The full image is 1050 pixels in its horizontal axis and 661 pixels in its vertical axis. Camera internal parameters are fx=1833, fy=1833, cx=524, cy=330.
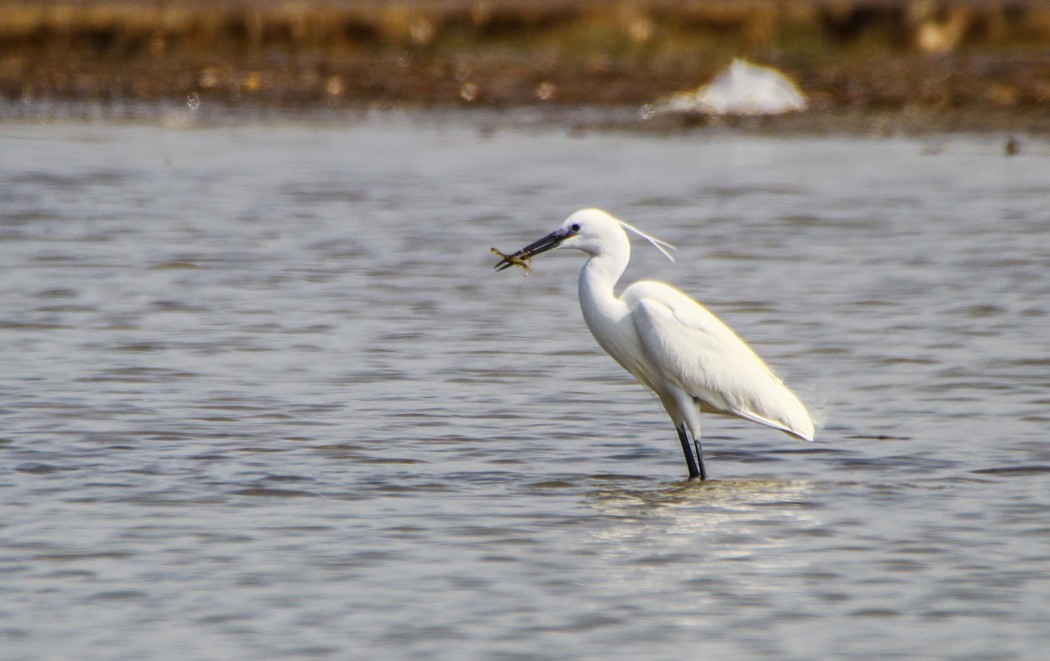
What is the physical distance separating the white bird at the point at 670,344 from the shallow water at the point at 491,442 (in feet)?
0.94

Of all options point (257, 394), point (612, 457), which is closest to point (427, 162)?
point (257, 394)

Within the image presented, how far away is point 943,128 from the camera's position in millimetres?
21984

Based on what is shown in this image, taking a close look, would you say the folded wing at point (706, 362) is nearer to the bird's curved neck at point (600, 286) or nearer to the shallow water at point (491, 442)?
the bird's curved neck at point (600, 286)

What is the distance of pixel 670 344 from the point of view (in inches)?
287

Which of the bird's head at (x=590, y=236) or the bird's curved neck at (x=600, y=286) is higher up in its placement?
the bird's head at (x=590, y=236)

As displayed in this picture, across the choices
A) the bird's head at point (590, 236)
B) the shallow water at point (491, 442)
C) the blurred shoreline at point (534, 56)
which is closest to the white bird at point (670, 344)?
the bird's head at point (590, 236)

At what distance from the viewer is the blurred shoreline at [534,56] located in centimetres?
2397

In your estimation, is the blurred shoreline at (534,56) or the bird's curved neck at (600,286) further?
the blurred shoreline at (534,56)

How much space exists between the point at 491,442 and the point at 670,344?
117cm

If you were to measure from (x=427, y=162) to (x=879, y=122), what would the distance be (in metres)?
6.02

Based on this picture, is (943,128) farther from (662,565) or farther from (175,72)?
(662,565)

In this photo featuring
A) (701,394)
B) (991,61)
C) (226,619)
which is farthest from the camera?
(991,61)

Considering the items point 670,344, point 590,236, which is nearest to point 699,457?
point 670,344

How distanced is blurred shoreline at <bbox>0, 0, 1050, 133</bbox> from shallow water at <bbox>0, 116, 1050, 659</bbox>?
7219 millimetres
